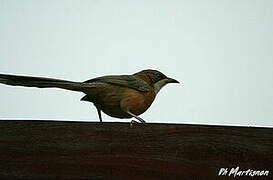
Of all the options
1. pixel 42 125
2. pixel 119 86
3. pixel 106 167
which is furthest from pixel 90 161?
pixel 119 86

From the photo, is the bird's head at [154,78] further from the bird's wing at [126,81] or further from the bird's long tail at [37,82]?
the bird's long tail at [37,82]

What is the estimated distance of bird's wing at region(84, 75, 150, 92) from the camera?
1.23 meters

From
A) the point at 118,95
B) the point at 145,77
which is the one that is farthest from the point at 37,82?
the point at 145,77

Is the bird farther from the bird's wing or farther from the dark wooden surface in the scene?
the dark wooden surface

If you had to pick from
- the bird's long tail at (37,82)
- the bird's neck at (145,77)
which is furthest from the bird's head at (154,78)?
the bird's long tail at (37,82)

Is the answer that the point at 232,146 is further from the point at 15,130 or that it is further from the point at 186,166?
the point at 15,130

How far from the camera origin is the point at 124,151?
0.94 meters

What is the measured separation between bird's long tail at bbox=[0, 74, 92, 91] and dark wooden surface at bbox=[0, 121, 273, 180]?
114mm

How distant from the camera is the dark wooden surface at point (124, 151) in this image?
0.91 meters

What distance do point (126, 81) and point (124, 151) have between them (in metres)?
0.37

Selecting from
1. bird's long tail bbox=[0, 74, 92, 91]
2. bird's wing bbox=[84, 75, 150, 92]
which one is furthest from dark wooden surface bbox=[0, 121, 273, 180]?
bird's wing bbox=[84, 75, 150, 92]

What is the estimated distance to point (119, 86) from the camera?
1225 millimetres

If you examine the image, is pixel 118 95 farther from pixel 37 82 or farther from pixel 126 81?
pixel 37 82

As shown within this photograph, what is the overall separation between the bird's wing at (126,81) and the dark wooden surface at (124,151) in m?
0.27
